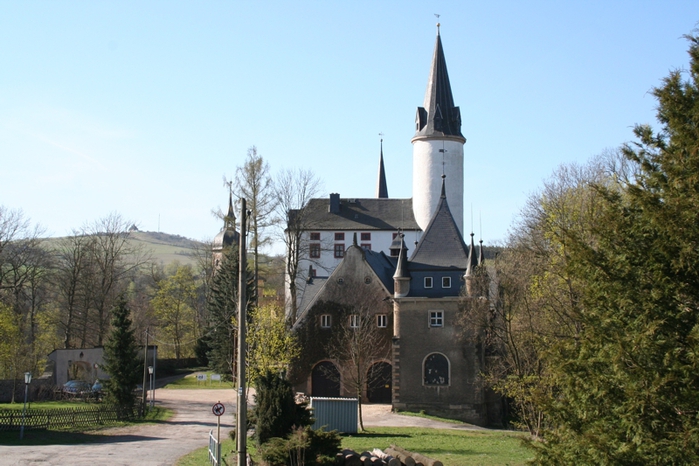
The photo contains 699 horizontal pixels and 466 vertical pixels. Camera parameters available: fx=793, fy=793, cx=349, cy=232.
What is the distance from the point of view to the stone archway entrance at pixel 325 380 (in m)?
44.6

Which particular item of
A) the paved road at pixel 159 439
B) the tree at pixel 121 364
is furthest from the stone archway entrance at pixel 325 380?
the tree at pixel 121 364

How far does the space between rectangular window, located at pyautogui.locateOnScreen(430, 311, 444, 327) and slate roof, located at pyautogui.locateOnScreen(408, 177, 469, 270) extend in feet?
8.25

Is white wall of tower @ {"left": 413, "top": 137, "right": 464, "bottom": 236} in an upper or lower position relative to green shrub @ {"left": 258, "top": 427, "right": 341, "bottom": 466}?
upper

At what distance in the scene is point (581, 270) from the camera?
40.7ft

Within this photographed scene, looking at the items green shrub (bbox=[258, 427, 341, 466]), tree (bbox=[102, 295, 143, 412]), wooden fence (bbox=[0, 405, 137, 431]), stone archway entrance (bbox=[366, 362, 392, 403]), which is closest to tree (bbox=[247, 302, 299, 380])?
stone archway entrance (bbox=[366, 362, 392, 403])

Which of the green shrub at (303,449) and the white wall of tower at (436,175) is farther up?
the white wall of tower at (436,175)

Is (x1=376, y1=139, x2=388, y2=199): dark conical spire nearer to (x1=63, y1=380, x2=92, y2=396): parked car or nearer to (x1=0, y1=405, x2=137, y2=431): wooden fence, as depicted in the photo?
(x1=63, y1=380, x2=92, y2=396): parked car

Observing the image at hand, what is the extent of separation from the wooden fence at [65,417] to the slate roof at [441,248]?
55.0ft

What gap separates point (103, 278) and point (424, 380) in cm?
2832

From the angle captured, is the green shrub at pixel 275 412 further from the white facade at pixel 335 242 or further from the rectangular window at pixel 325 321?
the white facade at pixel 335 242

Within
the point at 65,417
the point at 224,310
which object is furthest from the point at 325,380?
the point at 65,417

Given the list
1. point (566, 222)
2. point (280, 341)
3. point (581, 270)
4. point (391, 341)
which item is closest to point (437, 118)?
point (391, 341)

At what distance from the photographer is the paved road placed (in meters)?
23.2

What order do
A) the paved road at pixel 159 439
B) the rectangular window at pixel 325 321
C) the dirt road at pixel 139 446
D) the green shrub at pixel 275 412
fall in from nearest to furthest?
the green shrub at pixel 275 412 < the dirt road at pixel 139 446 < the paved road at pixel 159 439 < the rectangular window at pixel 325 321
